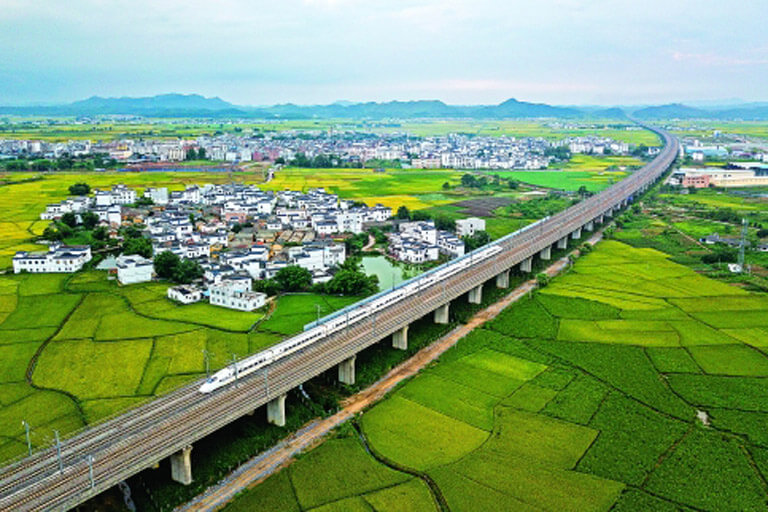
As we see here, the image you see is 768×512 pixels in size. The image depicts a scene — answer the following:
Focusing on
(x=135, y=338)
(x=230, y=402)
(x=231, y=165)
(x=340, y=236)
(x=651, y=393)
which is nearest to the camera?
(x=230, y=402)

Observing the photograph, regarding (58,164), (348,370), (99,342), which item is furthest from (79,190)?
(348,370)

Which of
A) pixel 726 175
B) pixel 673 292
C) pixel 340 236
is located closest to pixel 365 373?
pixel 673 292

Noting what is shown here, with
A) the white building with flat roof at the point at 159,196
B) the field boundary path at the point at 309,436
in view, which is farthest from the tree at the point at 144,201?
the field boundary path at the point at 309,436

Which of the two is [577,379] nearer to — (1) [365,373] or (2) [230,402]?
(1) [365,373]

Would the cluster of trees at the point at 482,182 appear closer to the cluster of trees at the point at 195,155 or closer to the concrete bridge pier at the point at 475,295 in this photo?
the concrete bridge pier at the point at 475,295

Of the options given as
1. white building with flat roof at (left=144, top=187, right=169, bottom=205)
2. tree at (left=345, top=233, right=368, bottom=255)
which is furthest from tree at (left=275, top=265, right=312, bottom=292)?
white building with flat roof at (left=144, top=187, right=169, bottom=205)

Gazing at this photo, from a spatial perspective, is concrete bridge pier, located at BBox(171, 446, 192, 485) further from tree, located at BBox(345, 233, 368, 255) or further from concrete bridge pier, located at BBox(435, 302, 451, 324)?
tree, located at BBox(345, 233, 368, 255)
